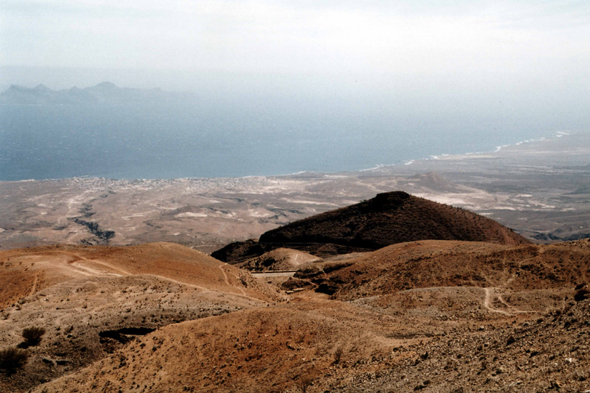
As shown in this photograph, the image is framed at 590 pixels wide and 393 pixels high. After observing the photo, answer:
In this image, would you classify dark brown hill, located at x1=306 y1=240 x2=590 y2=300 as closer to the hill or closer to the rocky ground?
the rocky ground

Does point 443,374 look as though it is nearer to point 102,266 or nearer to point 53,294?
point 53,294

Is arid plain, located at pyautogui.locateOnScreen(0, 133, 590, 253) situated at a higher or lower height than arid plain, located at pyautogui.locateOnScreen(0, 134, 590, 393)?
lower

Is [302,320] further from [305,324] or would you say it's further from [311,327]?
[311,327]

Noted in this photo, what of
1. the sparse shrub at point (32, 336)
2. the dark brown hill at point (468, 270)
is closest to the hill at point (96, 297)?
the sparse shrub at point (32, 336)

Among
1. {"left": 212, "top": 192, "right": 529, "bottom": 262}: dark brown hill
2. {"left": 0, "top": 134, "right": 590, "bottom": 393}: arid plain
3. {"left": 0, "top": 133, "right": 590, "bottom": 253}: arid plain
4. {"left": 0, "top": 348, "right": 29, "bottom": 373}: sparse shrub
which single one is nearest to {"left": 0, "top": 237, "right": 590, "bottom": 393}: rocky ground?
{"left": 0, "top": 134, "right": 590, "bottom": 393}: arid plain

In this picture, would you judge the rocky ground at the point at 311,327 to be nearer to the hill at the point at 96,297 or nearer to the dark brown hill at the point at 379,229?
the hill at the point at 96,297
